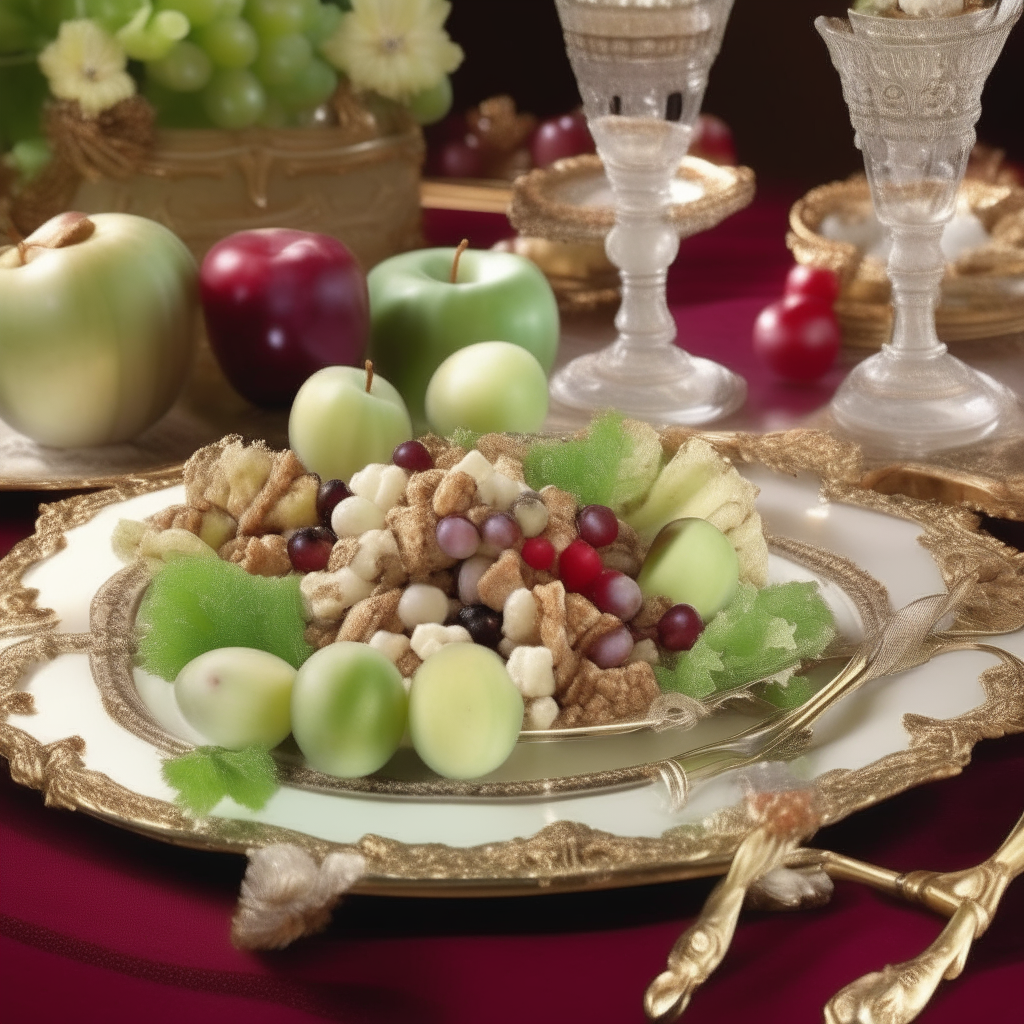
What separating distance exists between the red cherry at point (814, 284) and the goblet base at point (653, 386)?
75 millimetres

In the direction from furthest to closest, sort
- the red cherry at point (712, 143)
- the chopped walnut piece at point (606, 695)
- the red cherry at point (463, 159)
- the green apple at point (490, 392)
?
the red cherry at point (463, 159)
the red cherry at point (712, 143)
the green apple at point (490, 392)
the chopped walnut piece at point (606, 695)

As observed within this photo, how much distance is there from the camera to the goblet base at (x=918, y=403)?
91 cm

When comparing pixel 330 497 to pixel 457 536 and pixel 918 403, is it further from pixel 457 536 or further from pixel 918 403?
pixel 918 403

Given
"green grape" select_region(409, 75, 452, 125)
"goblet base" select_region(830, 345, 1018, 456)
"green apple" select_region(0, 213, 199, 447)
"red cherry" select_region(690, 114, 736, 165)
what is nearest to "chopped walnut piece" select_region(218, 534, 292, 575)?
"green apple" select_region(0, 213, 199, 447)

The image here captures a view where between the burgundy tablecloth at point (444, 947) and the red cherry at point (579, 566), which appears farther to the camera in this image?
the red cherry at point (579, 566)

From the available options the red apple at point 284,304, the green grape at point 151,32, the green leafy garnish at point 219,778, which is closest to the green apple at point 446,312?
the red apple at point 284,304

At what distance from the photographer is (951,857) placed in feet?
1.79

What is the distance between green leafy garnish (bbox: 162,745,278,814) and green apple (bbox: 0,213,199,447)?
42cm

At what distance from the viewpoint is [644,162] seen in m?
0.98

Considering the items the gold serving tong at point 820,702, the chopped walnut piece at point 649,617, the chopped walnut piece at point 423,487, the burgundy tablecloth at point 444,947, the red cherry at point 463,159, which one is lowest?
the red cherry at point 463,159

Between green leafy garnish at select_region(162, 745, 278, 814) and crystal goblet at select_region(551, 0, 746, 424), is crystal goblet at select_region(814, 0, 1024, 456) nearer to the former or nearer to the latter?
crystal goblet at select_region(551, 0, 746, 424)

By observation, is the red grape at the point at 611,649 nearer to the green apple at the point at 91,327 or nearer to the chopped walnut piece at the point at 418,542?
the chopped walnut piece at the point at 418,542

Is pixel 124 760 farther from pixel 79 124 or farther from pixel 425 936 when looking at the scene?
pixel 79 124

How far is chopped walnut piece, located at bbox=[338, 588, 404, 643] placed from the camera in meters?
0.60
